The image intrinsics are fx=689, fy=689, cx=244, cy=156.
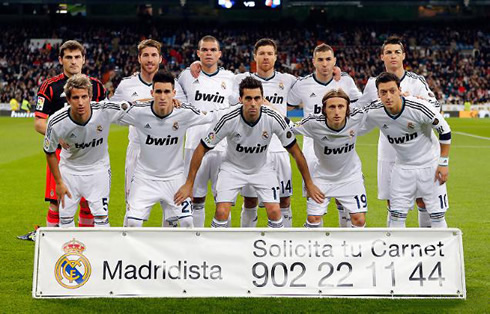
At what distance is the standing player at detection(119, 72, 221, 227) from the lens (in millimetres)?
6355

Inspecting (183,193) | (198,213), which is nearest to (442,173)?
(183,193)

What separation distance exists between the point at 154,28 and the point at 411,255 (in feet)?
153

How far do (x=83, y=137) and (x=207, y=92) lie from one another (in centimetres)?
175

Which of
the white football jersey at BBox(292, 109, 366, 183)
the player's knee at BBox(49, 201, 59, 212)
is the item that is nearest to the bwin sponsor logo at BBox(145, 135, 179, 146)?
the white football jersey at BBox(292, 109, 366, 183)

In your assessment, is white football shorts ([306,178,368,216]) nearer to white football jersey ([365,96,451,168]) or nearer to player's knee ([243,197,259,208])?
white football jersey ([365,96,451,168])

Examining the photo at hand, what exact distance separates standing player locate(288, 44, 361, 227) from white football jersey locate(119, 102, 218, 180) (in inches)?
61.7

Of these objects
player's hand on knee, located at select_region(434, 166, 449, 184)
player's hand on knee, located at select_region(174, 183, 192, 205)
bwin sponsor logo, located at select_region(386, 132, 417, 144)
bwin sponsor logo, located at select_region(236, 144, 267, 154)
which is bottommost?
player's hand on knee, located at select_region(174, 183, 192, 205)

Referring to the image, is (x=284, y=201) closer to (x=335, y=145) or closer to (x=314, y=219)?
(x=314, y=219)

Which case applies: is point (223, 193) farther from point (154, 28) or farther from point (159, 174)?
point (154, 28)

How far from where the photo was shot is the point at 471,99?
42.7 meters

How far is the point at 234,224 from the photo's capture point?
9125mm

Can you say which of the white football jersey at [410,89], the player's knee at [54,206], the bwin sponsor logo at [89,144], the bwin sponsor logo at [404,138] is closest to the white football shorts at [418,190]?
the bwin sponsor logo at [404,138]

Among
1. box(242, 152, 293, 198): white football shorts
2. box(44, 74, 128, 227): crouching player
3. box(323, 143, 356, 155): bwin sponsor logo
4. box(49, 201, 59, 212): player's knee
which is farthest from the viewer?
box(242, 152, 293, 198): white football shorts

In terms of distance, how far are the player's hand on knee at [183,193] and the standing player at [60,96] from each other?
1230mm
